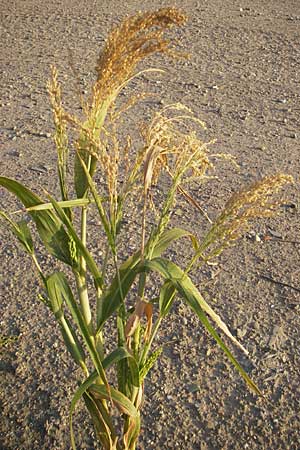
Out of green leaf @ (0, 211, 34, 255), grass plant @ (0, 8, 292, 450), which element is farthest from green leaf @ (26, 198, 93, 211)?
green leaf @ (0, 211, 34, 255)

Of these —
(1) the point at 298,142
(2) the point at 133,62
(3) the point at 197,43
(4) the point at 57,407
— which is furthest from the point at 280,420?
(3) the point at 197,43

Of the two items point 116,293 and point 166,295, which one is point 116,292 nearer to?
point 116,293

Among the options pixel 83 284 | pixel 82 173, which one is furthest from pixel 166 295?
pixel 82 173

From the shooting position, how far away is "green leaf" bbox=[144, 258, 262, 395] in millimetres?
1369

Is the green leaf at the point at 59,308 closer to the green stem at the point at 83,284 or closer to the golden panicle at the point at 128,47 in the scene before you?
the green stem at the point at 83,284

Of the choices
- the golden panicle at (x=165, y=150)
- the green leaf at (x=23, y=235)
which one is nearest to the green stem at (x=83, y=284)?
the green leaf at (x=23, y=235)

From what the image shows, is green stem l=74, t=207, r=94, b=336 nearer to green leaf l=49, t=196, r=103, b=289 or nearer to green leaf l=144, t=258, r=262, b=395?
green leaf l=49, t=196, r=103, b=289

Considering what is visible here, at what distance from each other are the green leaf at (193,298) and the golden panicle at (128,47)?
14.4 inches

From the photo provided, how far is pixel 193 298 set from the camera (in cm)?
Result: 140

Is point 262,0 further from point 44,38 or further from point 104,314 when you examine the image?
point 104,314

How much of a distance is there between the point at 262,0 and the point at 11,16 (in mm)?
2067

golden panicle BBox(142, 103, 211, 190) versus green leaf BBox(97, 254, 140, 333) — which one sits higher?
golden panicle BBox(142, 103, 211, 190)

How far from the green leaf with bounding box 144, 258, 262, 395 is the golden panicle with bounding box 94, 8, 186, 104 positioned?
0.37 m

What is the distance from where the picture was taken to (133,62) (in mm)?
1393
